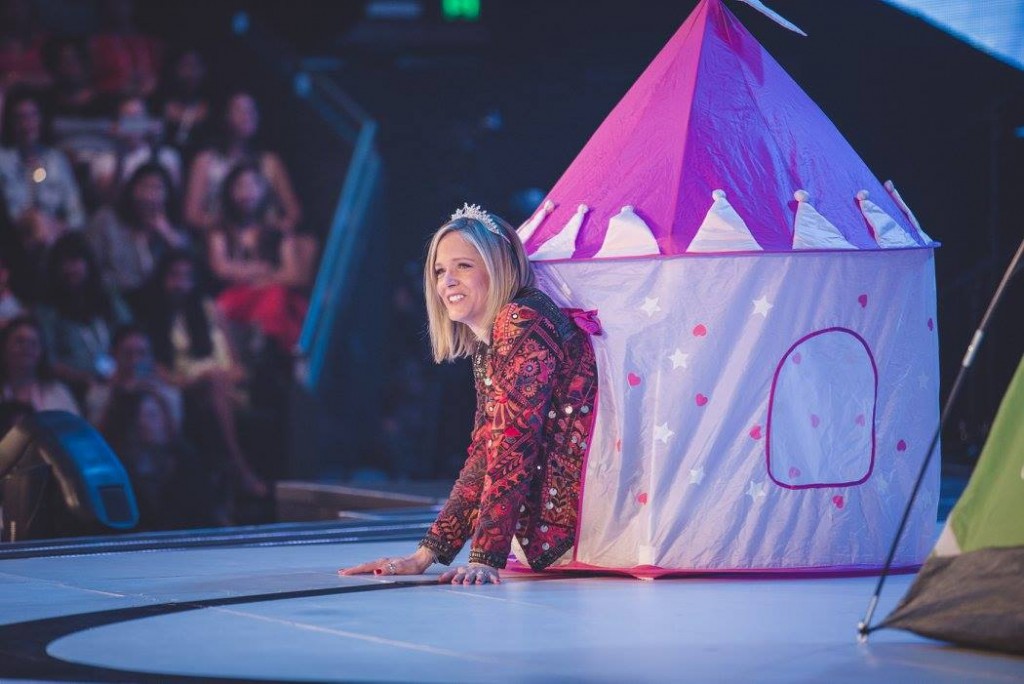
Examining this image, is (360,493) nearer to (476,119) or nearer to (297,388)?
(297,388)

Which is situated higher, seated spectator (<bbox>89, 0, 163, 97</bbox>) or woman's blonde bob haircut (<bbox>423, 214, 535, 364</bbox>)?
seated spectator (<bbox>89, 0, 163, 97</bbox>)

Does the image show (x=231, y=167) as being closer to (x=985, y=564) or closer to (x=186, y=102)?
(x=186, y=102)

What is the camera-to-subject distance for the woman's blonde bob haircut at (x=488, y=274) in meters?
3.84

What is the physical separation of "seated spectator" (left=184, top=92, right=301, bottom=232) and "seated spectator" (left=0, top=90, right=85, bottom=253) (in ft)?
2.57

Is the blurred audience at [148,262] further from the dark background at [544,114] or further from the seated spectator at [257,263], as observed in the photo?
the dark background at [544,114]

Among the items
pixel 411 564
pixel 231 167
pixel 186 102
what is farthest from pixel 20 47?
pixel 411 564

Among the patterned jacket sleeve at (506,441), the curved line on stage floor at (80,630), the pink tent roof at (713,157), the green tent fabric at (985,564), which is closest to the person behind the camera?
the curved line on stage floor at (80,630)

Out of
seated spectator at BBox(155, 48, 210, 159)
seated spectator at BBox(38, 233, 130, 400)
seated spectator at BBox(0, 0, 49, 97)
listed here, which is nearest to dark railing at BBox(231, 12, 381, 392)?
seated spectator at BBox(155, 48, 210, 159)

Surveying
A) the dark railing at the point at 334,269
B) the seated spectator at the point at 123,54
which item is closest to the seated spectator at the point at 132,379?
the dark railing at the point at 334,269

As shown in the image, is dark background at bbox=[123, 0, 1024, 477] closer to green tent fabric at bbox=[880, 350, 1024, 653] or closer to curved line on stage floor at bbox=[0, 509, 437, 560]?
curved line on stage floor at bbox=[0, 509, 437, 560]

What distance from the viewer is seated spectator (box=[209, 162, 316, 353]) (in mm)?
9625

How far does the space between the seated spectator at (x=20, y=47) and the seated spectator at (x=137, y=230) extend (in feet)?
2.82

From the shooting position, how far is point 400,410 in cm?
1002

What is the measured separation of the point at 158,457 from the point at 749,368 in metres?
6.06
